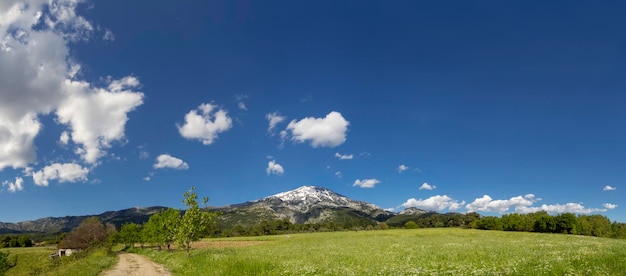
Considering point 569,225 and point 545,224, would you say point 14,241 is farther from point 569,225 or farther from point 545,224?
point 569,225

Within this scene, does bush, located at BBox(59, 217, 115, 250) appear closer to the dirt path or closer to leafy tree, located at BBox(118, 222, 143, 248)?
leafy tree, located at BBox(118, 222, 143, 248)

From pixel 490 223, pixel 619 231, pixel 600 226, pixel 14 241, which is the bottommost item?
pixel 14 241

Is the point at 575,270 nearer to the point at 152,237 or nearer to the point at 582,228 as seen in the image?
the point at 152,237

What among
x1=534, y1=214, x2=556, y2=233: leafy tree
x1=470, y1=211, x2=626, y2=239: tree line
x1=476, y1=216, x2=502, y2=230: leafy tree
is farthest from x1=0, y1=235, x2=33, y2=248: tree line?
x1=534, y1=214, x2=556, y2=233: leafy tree

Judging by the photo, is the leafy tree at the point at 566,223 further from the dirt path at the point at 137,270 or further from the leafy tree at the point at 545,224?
the dirt path at the point at 137,270

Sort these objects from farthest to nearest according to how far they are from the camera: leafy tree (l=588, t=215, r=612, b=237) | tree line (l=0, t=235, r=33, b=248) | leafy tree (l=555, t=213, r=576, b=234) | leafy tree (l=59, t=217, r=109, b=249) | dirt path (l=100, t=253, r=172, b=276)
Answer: tree line (l=0, t=235, r=33, b=248)
leafy tree (l=555, t=213, r=576, b=234)
leafy tree (l=588, t=215, r=612, b=237)
leafy tree (l=59, t=217, r=109, b=249)
dirt path (l=100, t=253, r=172, b=276)

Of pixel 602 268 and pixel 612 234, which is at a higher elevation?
pixel 602 268

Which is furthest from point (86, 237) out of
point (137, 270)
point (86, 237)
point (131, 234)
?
point (137, 270)

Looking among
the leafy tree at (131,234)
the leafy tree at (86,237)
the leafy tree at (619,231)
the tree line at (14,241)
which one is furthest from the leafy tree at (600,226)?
the tree line at (14,241)

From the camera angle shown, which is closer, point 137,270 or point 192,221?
point 137,270

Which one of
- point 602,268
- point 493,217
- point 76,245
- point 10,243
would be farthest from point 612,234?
point 10,243

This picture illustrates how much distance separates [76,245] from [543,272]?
129807 millimetres

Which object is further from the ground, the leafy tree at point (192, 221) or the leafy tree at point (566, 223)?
the leafy tree at point (192, 221)

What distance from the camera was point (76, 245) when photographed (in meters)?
112
